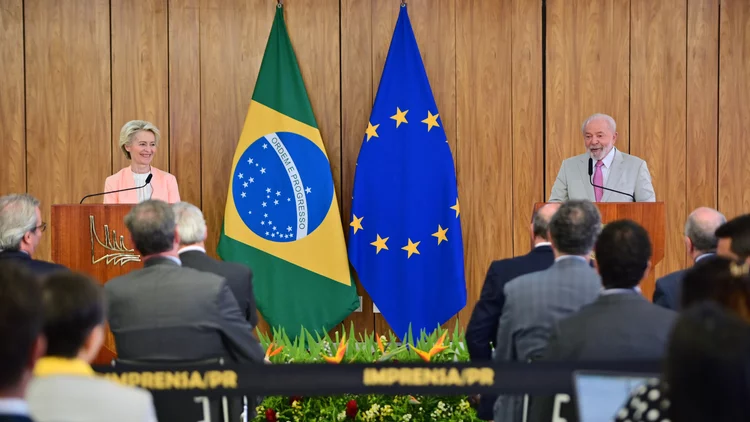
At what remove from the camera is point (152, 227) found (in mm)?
3129

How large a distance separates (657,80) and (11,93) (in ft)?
16.1

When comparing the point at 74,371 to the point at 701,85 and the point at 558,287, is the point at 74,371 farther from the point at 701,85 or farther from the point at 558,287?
the point at 701,85

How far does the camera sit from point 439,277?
6.46m

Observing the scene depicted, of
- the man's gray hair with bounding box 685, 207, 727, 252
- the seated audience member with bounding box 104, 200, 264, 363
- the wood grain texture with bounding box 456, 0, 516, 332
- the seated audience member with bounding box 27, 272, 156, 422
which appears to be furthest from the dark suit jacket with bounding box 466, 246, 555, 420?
the wood grain texture with bounding box 456, 0, 516, 332

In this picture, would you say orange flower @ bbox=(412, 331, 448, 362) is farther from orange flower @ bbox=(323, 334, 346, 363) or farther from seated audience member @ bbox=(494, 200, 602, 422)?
seated audience member @ bbox=(494, 200, 602, 422)

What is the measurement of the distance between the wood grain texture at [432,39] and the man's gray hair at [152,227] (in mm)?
3776

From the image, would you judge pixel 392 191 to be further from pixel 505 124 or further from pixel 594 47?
pixel 594 47

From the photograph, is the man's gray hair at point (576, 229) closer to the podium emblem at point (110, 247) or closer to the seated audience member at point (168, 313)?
the seated audience member at point (168, 313)

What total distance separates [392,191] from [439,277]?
2.39ft

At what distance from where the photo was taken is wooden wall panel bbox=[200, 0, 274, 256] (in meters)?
6.66

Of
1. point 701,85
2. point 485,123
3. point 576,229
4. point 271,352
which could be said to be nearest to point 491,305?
point 576,229

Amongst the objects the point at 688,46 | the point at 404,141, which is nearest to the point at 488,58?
the point at 404,141

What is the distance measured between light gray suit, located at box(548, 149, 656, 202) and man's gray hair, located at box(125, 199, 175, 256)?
2965 millimetres

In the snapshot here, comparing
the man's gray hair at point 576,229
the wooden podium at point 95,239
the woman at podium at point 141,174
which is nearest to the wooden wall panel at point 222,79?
the woman at podium at point 141,174
